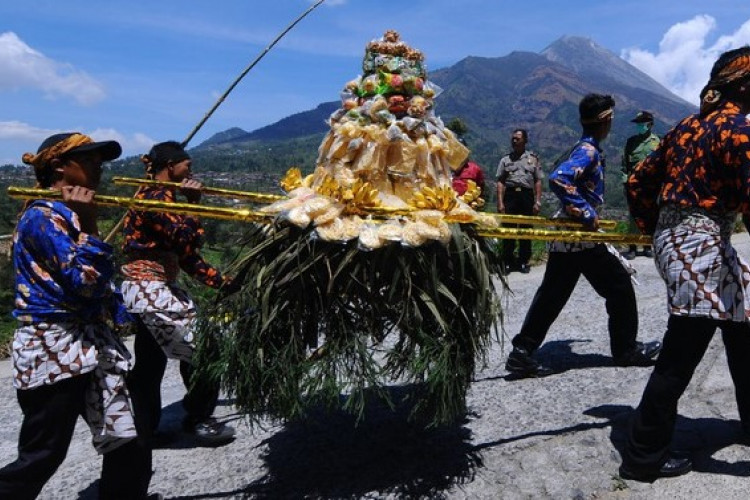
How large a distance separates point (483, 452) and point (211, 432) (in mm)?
1648

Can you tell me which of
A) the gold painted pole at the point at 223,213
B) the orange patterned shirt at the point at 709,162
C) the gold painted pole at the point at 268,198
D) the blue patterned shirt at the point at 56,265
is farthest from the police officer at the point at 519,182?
the blue patterned shirt at the point at 56,265

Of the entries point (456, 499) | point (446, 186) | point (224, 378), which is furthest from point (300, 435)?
point (446, 186)

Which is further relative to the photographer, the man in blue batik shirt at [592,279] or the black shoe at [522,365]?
the black shoe at [522,365]

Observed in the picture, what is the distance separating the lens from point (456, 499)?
299 cm

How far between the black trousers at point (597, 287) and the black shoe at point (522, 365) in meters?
0.07

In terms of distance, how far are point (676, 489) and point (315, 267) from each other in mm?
2004

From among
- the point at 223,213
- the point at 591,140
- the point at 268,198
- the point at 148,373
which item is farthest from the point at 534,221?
the point at 148,373

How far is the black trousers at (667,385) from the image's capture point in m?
2.94

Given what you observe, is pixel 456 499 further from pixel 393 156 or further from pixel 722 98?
pixel 722 98

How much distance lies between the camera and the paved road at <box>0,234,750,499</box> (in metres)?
3.05

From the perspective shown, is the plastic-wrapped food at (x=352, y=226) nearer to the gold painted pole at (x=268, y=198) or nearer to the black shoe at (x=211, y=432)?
the gold painted pole at (x=268, y=198)

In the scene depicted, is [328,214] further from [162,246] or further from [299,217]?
[162,246]

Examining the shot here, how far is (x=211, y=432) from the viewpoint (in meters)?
3.80

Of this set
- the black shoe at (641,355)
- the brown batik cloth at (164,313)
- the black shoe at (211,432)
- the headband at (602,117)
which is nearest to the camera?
the brown batik cloth at (164,313)
